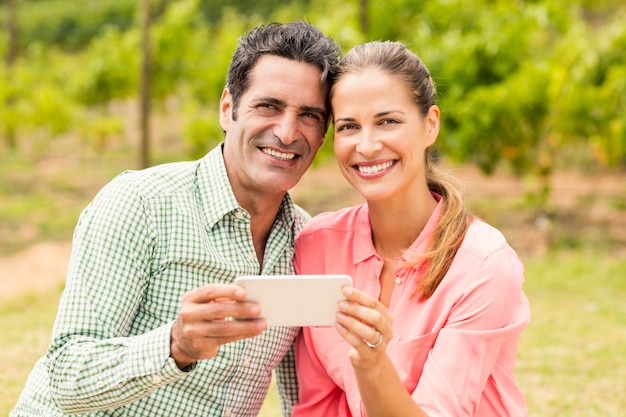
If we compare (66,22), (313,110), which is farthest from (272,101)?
(66,22)

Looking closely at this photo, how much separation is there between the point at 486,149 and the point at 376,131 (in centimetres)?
786

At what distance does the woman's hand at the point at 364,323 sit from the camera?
2.04m

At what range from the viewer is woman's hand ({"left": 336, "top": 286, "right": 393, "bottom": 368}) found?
204 centimetres

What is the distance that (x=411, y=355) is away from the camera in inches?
101

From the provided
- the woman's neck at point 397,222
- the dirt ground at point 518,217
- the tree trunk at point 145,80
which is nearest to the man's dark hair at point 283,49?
the woman's neck at point 397,222

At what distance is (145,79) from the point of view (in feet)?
36.2

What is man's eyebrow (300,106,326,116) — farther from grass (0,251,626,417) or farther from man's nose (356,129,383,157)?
grass (0,251,626,417)

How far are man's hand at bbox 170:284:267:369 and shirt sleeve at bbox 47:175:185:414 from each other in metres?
0.11

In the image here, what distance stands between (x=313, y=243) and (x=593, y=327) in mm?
4368

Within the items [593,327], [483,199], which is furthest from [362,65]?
[483,199]

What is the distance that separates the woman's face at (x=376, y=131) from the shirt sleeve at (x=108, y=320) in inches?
27.0

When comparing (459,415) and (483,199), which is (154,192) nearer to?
(459,415)

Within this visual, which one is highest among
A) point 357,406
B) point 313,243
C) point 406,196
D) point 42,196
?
point 406,196

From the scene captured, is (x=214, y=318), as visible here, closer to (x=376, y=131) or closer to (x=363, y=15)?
(x=376, y=131)
